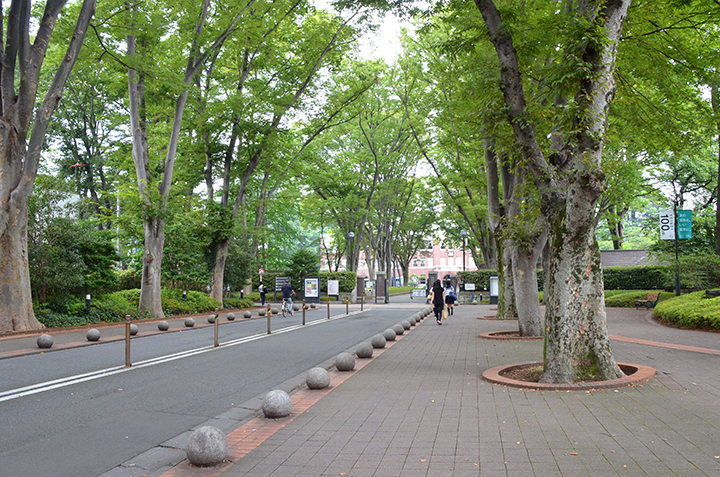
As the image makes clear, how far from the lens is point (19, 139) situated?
52.3 feet

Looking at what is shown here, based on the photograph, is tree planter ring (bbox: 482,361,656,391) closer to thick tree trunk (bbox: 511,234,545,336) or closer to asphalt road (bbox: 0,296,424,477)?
asphalt road (bbox: 0,296,424,477)

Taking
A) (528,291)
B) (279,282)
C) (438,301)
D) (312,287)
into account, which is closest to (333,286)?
(312,287)

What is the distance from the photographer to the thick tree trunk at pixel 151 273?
70.8ft

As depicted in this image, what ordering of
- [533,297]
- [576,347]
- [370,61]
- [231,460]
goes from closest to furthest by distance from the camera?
[231,460] < [576,347] < [533,297] < [370,61]

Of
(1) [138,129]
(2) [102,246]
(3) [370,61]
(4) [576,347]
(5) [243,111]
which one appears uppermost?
(3) [370,61]

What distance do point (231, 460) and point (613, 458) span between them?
3438 millimetres

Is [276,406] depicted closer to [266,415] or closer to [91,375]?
[266,415]

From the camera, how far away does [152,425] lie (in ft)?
20.8

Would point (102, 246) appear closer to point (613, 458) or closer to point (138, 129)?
point (138, 129)

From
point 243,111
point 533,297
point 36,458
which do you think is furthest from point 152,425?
point 243,111

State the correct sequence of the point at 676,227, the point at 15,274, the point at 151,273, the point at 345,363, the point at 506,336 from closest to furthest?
1. the point at 345,363
2. the point at 506,336
3. the point at 15,274
4. the point at 151,273
5. the point at 676,227

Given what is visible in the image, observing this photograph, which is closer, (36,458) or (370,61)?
(36,458)

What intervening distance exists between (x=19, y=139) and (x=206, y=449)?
49.9 ft

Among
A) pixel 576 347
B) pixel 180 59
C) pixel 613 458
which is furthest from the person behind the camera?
pixel 180 59
